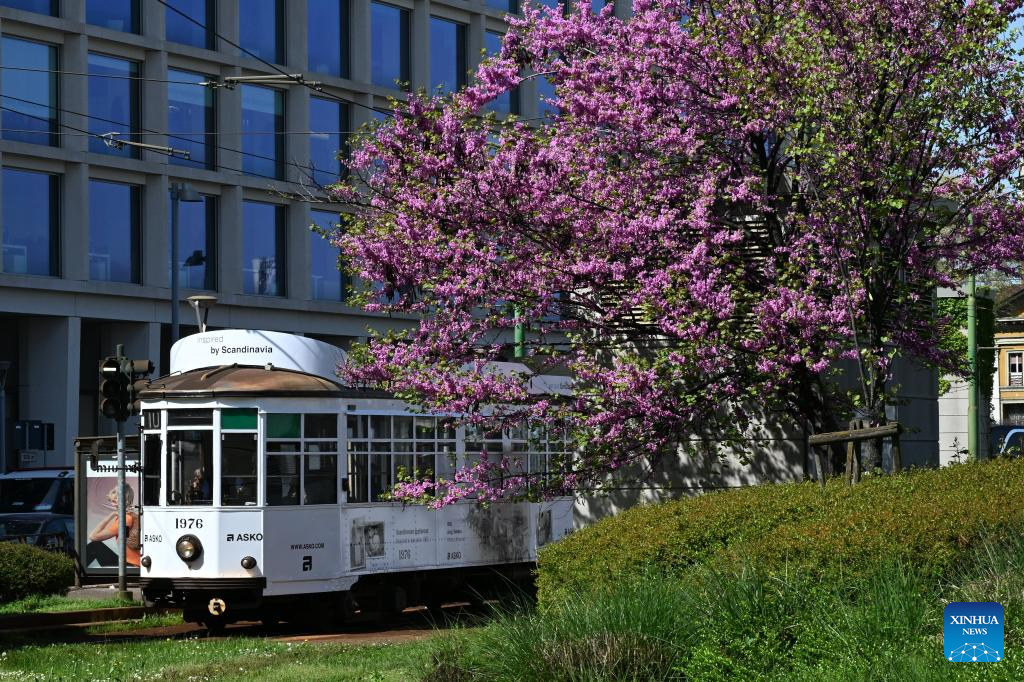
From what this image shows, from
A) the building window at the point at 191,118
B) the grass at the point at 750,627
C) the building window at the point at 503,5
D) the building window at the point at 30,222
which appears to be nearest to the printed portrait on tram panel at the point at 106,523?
the grass at the point at 750,627

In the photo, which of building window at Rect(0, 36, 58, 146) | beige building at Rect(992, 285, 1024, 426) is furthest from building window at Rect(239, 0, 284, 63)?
beige building at Rect(992, 285, 1024, 426)

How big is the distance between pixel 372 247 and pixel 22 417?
2541 centimetres

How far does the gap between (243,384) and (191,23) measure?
26116 mm

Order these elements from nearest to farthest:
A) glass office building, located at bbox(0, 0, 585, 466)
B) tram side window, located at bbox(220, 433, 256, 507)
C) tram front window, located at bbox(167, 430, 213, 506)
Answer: tram side window, located at bbox(220, 433, 256, 507), tram front window, located at bbox(167, 430, 213, 506), glass office building, located at bbox(0, 0, 585, 466)

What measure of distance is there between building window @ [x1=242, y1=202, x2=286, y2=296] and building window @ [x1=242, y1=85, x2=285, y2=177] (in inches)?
44.6

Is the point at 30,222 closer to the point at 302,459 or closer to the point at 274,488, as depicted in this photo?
the point at 302,459

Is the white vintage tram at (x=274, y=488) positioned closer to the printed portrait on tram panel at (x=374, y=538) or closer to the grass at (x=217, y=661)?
the printed portrait on tram panel at (x=374, y=538)

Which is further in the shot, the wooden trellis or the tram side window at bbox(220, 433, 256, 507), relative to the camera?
the tram side window at bbox(220, 433, 256, 507)

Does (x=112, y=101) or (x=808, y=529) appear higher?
(x=112, y=101)

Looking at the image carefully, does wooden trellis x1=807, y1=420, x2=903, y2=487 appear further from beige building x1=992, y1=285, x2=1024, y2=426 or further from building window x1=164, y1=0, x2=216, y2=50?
beige building x1=992, y1=285, x2=1024, y2=426

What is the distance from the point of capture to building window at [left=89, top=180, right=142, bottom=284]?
40.6 metres

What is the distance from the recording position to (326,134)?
45.7 m

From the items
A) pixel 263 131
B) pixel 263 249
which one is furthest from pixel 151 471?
pixel 263 131

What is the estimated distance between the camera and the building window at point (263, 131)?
143 feet
